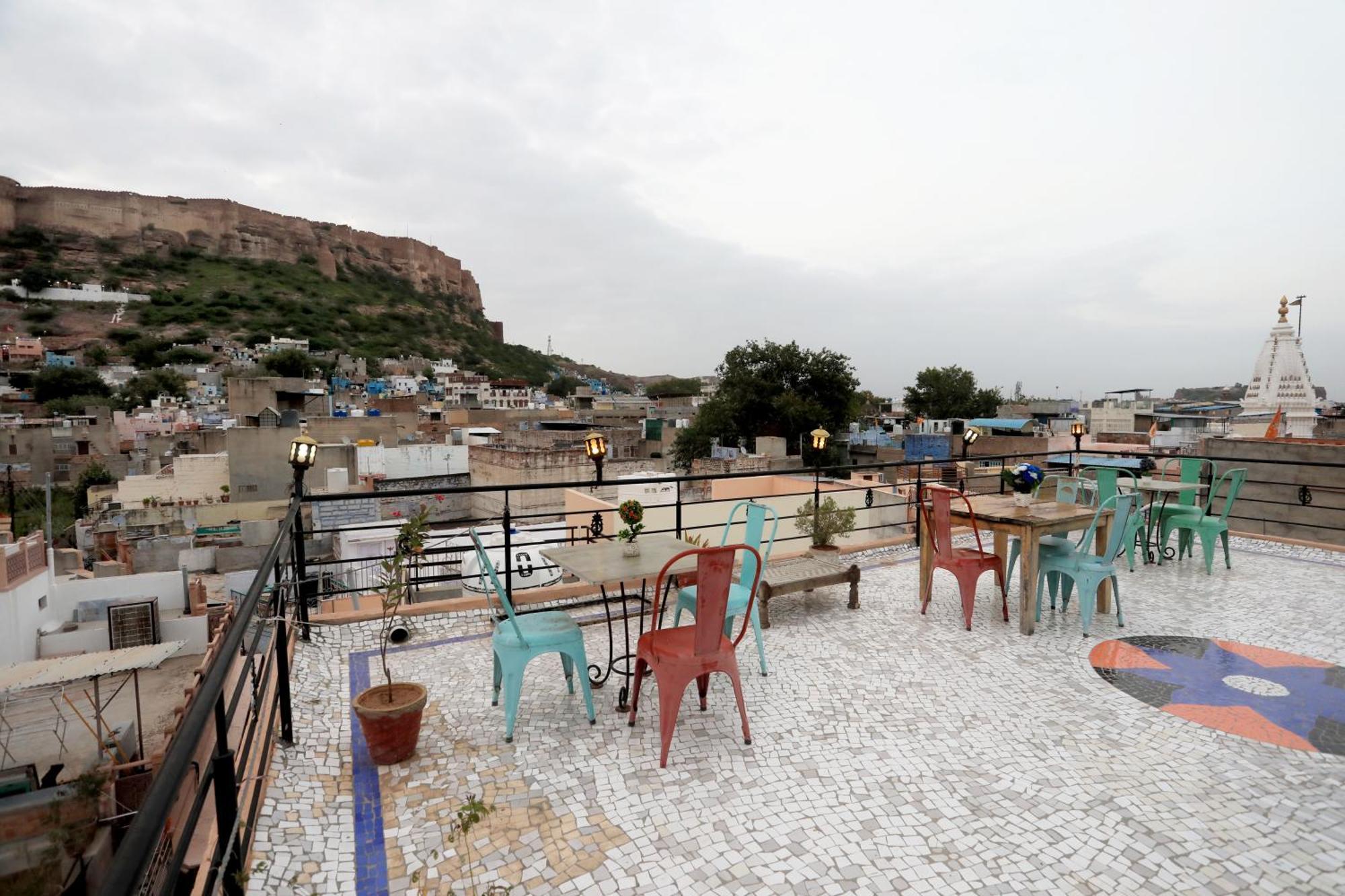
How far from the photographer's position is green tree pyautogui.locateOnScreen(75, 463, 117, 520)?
29.0m

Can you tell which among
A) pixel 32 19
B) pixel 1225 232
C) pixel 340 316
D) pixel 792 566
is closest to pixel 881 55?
pixel 1225 232

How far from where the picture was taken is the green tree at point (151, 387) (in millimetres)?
46500

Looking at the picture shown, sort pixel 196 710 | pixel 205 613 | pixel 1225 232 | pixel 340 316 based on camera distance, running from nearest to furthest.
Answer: pixel 196 710
pixel 1225 232
pixel 205 613
pixel 340 316

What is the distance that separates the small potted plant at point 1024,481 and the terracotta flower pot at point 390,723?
374 cm

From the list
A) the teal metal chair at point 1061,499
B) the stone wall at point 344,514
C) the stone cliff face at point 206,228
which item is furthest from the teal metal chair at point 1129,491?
the stone cliff face at point 206,228

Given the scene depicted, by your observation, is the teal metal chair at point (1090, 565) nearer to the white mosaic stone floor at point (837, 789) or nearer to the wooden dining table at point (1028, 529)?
the wooden dining table at point (1028, 529)

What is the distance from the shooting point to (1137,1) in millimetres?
6684

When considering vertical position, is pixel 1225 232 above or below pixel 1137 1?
below

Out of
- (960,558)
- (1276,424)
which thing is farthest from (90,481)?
(1276,424)

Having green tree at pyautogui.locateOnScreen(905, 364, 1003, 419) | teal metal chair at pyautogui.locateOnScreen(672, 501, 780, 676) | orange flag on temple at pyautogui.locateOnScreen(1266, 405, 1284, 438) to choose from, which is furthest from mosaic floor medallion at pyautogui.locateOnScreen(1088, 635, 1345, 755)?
green tree at pyautogui.locateOnScreen(905, 364, 1003, 419)

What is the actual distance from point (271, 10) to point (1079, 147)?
16.5m

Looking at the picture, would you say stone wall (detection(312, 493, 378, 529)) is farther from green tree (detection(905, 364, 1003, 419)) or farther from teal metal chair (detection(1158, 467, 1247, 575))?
green tree (detection(905, 364, 1003, 419))

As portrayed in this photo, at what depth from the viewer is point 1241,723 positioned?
2742 mm

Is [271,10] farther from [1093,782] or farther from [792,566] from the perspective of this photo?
[1093,782]
